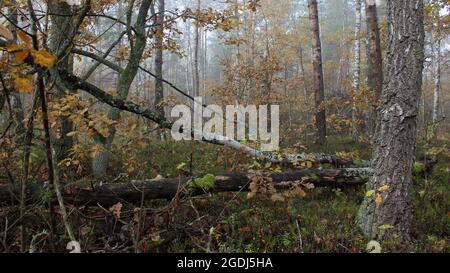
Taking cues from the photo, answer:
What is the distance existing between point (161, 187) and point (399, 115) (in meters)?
3.72

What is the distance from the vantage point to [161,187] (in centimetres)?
589

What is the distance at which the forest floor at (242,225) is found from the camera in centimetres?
452

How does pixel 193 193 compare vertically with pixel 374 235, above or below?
above

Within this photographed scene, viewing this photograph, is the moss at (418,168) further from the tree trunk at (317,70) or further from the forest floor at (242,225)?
the tree trunk at (317,70)

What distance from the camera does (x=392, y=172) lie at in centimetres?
484

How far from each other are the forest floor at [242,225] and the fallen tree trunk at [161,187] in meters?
0.18

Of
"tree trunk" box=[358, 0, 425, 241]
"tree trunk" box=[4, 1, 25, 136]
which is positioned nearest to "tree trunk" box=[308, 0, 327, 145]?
"tree trunk" box=[358, 0, 425, 241]

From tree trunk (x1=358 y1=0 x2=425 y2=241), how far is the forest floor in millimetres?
411

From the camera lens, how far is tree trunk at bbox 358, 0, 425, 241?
15.6 feet
